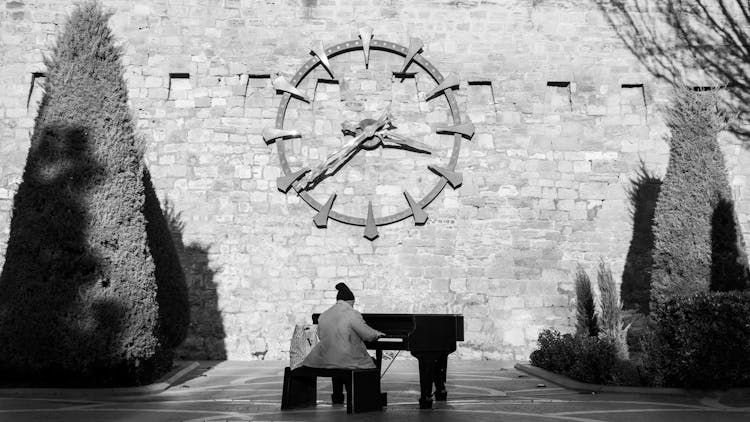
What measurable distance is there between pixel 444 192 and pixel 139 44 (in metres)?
5.07

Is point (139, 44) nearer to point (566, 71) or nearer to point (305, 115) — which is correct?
point (305, 115)

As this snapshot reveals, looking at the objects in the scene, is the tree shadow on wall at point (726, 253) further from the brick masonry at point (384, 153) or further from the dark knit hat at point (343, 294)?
the dark knit hat at point (343, 294)

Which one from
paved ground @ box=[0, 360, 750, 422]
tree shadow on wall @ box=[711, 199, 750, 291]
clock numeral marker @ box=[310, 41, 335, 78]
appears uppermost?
clock numeral marker @ box=[310, 41, 335, 78]

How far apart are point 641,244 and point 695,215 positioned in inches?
65.5

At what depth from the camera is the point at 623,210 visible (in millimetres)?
13539

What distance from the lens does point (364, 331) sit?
7406 mm

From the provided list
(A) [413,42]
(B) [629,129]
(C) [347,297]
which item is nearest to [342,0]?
→ (A) [413,42]

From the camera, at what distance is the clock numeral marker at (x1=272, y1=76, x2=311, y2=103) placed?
1336 cm

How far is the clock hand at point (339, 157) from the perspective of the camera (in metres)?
13.1

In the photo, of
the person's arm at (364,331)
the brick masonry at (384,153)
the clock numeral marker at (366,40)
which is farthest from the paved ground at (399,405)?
the clock numeral marker at (366,40)

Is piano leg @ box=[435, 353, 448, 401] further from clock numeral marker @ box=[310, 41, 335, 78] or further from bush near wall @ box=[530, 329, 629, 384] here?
clock numeral marker @ box=[310, 41, 335, 78]

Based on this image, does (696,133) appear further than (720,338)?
Yes

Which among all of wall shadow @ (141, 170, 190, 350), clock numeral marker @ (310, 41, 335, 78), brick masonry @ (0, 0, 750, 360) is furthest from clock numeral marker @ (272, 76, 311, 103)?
wall shadow @ (141, 170, 190, 350)

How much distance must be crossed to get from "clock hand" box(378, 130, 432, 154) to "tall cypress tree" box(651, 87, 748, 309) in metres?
3.44
